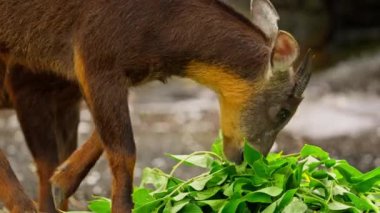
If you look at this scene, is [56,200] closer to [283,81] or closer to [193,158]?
[193,158]

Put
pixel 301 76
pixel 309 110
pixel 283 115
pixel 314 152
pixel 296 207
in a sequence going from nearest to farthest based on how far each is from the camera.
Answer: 1. pixel 296 207
2. pixel 314 152
3. pixel 301 76
4. pixel 283 115
5. pixel 309 110

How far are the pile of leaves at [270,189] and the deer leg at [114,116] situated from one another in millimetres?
270

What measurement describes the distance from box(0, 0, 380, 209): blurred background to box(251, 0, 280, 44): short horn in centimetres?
71

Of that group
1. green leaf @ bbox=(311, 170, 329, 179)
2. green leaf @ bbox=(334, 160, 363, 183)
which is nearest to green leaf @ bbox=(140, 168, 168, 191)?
green leaf @ bbox=(311, 170, 329, 179)

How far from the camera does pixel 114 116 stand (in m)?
Answer: 4.83

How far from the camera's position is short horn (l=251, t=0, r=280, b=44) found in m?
5.07

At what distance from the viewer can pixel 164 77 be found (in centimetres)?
504

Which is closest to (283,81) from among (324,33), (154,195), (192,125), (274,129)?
(274,129)

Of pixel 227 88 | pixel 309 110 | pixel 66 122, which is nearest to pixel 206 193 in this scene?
pixel 227 88

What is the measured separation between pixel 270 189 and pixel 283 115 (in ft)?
2.87

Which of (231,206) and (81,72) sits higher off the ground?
(81,72)

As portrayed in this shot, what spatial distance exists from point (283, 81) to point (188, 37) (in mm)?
527

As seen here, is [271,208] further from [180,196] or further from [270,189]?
[180,196]

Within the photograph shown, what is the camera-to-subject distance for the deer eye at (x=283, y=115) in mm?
5055
